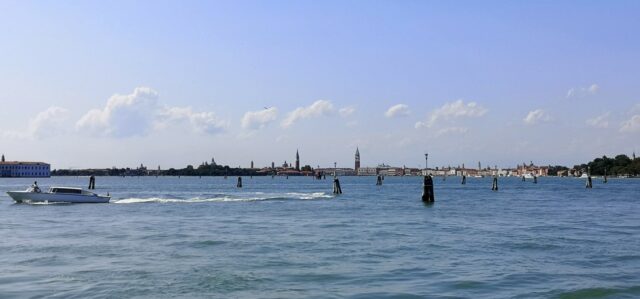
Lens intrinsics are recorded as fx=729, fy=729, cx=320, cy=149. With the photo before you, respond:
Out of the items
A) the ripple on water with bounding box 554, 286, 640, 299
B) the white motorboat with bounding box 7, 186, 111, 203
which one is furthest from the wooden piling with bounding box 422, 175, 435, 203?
the ripple on water with bounding box 554, 286, 640, 299

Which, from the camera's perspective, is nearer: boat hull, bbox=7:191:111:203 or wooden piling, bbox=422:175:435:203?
boat hull, bbox=7:191:111:203

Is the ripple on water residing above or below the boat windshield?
below

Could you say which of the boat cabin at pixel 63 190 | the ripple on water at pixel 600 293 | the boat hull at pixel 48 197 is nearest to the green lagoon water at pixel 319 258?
the ripple on water at pixel 600 293

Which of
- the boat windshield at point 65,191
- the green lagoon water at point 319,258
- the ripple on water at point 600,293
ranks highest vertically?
the boat windshield at point 65,191

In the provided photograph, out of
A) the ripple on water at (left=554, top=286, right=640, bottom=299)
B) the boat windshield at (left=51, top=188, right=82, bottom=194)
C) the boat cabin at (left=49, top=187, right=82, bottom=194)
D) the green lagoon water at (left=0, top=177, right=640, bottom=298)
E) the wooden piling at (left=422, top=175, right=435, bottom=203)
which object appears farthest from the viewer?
the wooden piling at (left=422, top=175, right=435, bottom=203)

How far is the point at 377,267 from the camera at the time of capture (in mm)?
24375

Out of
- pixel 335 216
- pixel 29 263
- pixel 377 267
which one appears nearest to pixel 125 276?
pixel 29 263

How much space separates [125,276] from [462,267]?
Answer: 10.9 m

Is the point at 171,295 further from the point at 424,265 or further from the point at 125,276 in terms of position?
the point at 424,265

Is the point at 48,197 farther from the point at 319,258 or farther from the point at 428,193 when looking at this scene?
the point at 319,258

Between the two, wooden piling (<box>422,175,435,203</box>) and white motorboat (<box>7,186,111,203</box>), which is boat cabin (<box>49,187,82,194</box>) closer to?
white motorboat (<box>7,186,111,203</box>)

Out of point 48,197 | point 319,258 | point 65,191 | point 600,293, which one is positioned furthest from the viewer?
point 65,191

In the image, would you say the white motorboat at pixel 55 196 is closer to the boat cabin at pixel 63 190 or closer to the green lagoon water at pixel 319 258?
the boat cabin at pixel 63 190

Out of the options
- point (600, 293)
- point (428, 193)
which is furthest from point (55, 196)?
point (600, 293)
